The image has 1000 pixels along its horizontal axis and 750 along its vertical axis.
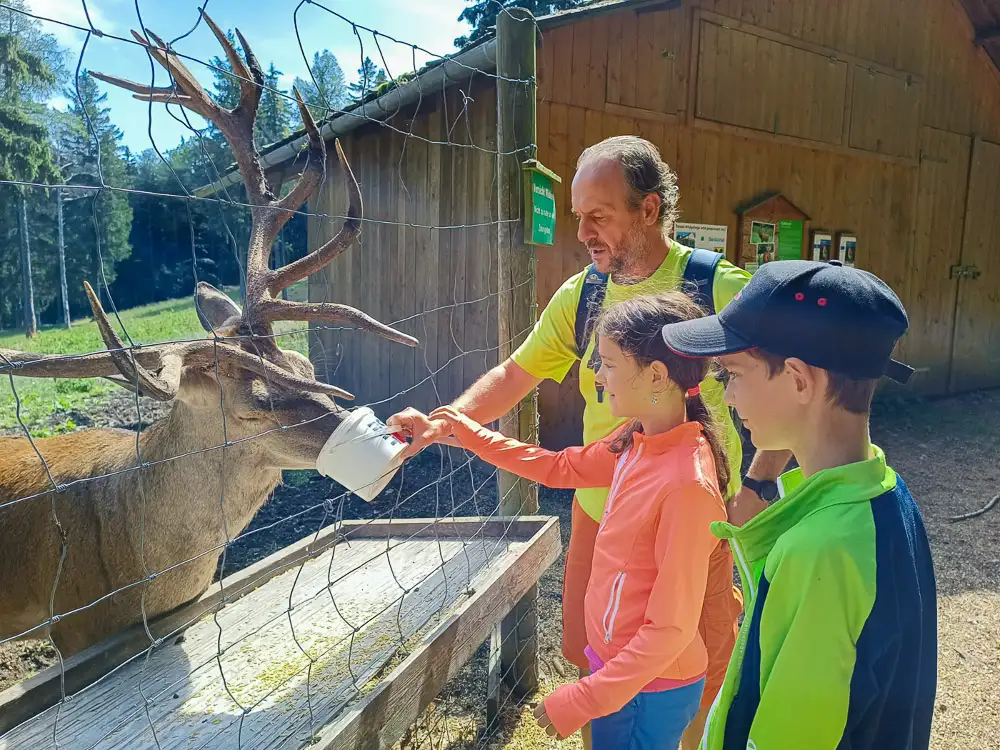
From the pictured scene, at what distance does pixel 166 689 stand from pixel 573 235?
17.8 ft

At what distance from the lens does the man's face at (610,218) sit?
80.7 inches

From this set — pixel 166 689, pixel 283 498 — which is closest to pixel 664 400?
pixel 166 689

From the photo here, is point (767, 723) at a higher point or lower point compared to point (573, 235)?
lower

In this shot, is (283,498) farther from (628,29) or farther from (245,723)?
(628,29)

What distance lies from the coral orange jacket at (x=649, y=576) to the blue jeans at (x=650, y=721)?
0.03 m

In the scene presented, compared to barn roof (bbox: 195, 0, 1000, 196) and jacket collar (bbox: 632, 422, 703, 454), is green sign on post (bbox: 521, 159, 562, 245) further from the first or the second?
barn roof (bbox: 195, 0, 1000, 196)

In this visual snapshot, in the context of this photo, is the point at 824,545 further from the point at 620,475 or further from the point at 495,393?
the point at 495,393

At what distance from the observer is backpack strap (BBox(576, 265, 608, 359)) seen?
2247 mm

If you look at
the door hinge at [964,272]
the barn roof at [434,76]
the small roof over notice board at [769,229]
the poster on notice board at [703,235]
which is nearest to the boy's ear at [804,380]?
the barn roof at [434,76]

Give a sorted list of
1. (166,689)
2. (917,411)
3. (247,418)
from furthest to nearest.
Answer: (917,411)
(247,418)
(166,689)

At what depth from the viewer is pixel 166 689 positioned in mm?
1959

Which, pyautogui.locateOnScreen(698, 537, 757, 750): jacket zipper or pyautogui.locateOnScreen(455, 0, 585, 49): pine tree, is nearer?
pyautogui.locateOnScreen(698, 537, 757, 750): jacket zipper

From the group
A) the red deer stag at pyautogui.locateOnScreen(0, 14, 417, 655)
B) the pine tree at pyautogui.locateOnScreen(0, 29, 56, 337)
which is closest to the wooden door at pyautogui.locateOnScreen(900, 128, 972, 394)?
the red deer stag at pyautogui.locateOnScreen(0, 14, 417, 655)

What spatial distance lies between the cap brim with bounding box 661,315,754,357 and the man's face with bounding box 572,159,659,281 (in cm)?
68
